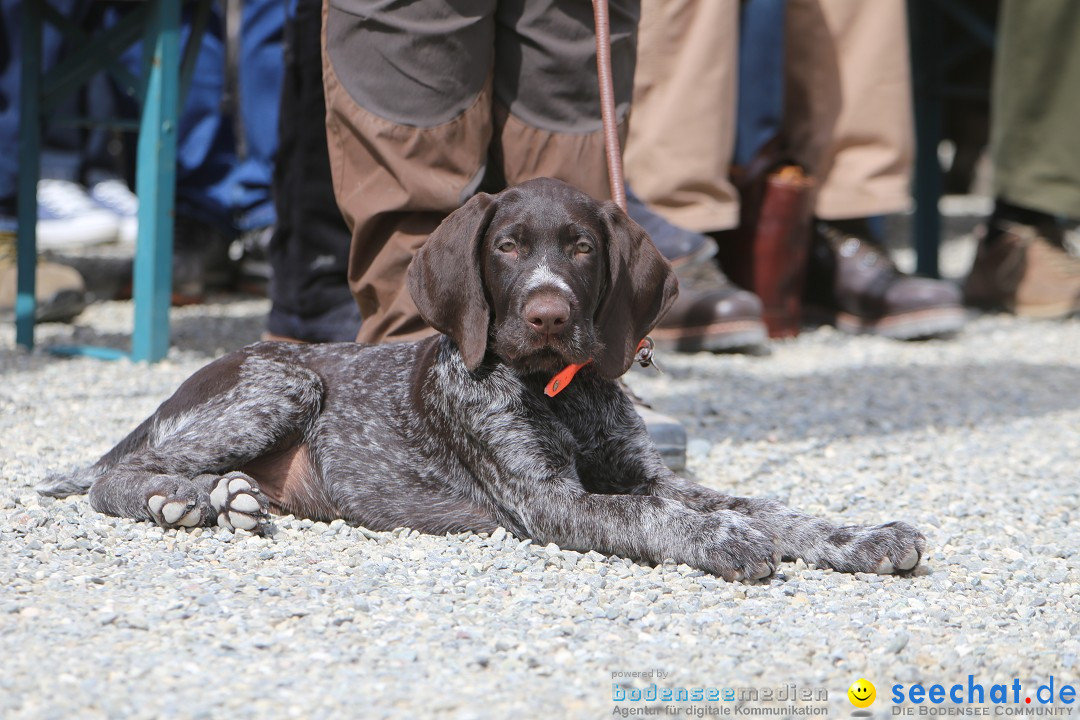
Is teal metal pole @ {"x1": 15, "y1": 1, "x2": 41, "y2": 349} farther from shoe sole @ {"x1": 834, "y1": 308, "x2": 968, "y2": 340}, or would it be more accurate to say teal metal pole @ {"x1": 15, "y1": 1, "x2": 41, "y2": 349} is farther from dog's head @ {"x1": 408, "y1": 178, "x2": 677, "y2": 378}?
shoe sole @ {"x1": 834, "y1": 308, "x2": 968, "y2": 340}

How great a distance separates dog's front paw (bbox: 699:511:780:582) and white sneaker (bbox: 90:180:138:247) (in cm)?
679

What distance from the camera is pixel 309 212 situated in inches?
196

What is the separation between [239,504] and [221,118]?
5201 mm

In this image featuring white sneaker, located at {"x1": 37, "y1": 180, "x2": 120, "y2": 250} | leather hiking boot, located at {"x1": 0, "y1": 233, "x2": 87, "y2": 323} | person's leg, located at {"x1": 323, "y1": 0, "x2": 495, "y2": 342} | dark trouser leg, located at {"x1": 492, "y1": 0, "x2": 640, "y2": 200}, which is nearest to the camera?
person's leg, located at {"x1": 323, "y1": 0, "x2": 495, "y2": 342}

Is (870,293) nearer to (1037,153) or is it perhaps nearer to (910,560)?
(1037,153)

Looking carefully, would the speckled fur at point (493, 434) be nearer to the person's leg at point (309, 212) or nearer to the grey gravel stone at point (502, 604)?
the grey gravel stone at point (502, 604)

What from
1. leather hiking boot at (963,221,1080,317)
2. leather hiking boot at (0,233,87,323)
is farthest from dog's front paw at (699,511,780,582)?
leather hiking boot at (963,221,1080,317)

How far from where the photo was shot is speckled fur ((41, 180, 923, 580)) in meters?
3.18

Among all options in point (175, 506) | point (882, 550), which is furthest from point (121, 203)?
point (882, 550)

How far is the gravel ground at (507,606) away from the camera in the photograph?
228cm

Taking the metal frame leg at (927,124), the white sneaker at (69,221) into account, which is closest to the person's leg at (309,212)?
the white sneaker at (69,221)

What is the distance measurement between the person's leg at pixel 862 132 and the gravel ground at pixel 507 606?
2253 mm

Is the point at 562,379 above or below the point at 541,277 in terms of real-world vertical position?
below

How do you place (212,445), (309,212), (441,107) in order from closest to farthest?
1. (212,445)
2. (441,107)
3. (309,212)
